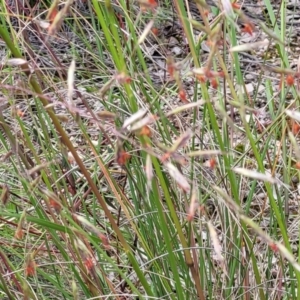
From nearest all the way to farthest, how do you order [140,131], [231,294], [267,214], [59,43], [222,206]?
[140,131] → [231,294] → [222,206] → [267,214] → [59,43]

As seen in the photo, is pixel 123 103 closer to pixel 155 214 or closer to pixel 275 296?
pixel 155 214

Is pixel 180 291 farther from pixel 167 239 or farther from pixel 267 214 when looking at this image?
pixel 267 214

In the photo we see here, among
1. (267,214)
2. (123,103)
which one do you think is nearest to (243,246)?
(123,103)

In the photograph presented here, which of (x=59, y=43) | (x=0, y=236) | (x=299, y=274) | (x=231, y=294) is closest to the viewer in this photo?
(x=299, y=274)

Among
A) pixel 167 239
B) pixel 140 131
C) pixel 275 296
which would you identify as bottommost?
pixel 275 296

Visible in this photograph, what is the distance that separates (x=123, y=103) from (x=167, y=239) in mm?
448

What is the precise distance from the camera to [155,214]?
1.08m

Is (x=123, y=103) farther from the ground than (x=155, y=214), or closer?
farther from the ground

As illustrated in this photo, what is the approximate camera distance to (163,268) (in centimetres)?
107

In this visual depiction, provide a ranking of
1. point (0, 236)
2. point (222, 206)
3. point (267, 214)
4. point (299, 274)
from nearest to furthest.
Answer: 1. point (299, 274)
2. point (222, 206)
3. point (0, 236)
4. point (267, 214)

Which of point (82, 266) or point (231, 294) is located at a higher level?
point (82, 266)

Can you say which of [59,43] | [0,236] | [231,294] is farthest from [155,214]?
[59,43]

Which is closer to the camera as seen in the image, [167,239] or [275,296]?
[167,239]

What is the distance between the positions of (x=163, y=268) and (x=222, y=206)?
159 millimetres
